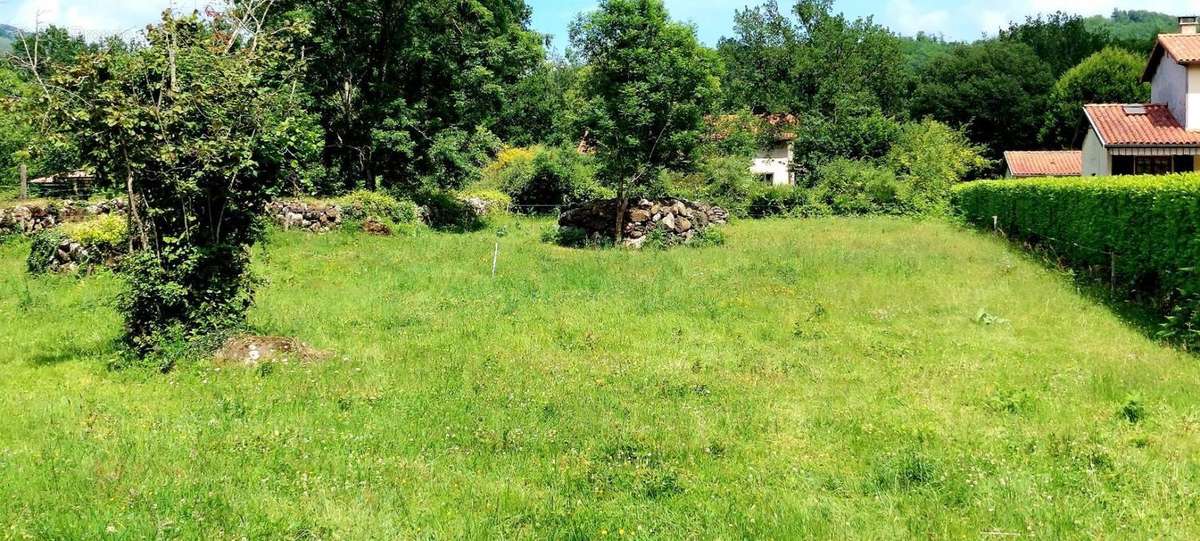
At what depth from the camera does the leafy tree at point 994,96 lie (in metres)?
63.3

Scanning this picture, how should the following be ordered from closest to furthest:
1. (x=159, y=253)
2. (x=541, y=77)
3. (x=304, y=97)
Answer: (x=159, y=253)
(x=304, y=97)
(x=541, y=77)

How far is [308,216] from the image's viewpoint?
26750 millimetres

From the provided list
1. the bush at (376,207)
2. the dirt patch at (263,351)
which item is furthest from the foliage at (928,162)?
the dirt patch at (263,351)

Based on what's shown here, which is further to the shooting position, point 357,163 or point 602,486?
point 357,163

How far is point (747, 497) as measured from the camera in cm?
568

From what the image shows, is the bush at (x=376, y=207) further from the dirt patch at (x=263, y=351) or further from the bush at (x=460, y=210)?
the dirt patch at (x=263, y=351)

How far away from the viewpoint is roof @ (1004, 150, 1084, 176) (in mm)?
47175

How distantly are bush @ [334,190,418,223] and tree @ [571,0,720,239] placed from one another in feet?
25.2

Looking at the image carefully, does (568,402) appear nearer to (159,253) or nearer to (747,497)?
(747,497)

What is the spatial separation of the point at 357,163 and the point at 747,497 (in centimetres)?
2866

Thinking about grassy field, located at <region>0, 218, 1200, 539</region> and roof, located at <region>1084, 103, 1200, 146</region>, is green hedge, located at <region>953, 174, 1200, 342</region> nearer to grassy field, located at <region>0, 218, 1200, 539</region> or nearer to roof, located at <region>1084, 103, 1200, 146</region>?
grassy field, located at <region>0, 218, 1200, 539</region>

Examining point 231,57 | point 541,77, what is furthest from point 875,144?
point 231,57

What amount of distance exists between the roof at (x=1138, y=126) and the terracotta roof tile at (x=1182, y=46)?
7.63 ft

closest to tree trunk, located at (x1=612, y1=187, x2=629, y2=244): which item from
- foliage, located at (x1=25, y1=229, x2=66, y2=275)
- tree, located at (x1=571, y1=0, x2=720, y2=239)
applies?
tree, located at (x1=571, y1=0, x2=720, y2=239)
